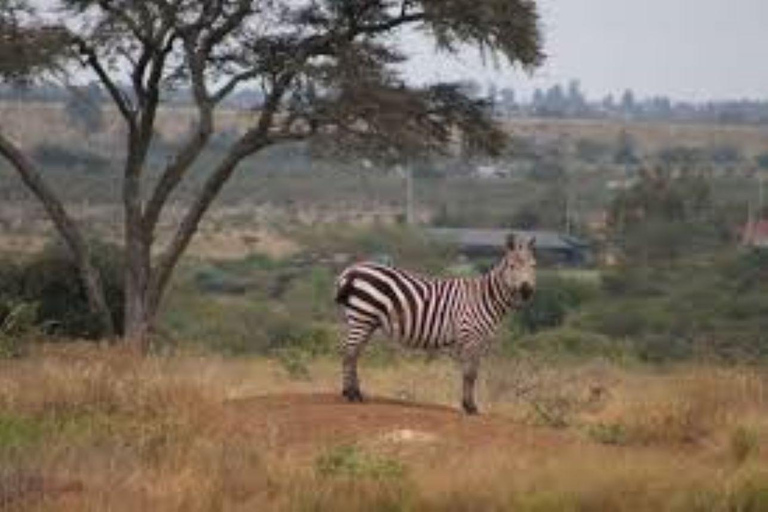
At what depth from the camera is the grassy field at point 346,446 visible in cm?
994

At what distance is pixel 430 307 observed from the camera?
1488 centimetres

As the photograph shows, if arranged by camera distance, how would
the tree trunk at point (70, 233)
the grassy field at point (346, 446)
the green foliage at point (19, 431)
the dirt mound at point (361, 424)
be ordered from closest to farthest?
the grassy field at point (346, 446) → the green foliage at point (19, 431) → the dirt mound at point (361, 424) → the tree trunk at point (70, 233)

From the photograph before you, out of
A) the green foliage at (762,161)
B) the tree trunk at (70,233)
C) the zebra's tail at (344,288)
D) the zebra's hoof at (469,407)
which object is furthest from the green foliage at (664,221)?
the green foliage at (762,161)

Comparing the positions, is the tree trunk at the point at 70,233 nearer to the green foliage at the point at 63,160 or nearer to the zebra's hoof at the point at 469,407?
the zebra's hoof at the point at 469,407

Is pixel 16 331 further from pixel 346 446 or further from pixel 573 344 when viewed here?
pixel 573 344

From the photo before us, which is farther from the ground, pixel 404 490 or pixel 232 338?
pixel 404 490

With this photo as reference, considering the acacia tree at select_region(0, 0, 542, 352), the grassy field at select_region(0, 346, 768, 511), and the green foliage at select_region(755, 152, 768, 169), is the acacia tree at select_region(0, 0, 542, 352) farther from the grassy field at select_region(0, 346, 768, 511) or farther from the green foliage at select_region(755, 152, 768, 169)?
the green foliage at select_region(755, 152, 768, 169)

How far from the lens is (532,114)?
15200 centimetres

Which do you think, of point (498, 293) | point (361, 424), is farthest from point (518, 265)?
point (361, 424)

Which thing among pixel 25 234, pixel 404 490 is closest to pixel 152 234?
pixel 404 490

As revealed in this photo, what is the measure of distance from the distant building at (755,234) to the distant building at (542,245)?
5.71 m

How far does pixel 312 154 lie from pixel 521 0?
3.59 meters

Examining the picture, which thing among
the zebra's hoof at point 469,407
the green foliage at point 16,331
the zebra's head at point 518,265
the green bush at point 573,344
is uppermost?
the zebra's head at point 518,265

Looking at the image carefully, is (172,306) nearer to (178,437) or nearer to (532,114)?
(178,437)
